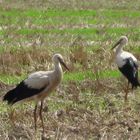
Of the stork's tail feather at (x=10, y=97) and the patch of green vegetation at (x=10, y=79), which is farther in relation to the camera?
the patch of green vegetation at (x=10, y=79)

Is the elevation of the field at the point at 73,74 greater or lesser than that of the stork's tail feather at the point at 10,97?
lesser

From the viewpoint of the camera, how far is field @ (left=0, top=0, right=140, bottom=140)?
31.3 feet

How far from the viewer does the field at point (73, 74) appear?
31.3ft

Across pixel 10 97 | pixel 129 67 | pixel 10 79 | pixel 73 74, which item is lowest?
pixel 73 74

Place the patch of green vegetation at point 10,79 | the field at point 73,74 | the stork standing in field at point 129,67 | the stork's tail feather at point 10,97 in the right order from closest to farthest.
Answer: the field at point 73,74, the stork's tail feather at point 10,97, the stork standing in field at point 129,67, the patch of green vegetation at point 10,79

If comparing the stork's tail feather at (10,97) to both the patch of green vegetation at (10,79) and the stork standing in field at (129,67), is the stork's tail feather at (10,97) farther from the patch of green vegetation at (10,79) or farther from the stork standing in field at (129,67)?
the stork standing in field at (129,67)

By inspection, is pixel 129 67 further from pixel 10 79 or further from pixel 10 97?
pixel 10 97

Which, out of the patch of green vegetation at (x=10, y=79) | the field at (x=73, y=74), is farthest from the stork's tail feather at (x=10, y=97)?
the patch of green vegetation at (x=10, y=79)

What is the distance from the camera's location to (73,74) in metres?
13.6

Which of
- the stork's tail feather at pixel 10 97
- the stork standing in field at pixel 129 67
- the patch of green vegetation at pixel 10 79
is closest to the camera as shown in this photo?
the stork's tail feather at pixel 10 97

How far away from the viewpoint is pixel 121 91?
12.4m

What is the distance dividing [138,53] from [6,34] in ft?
16.9

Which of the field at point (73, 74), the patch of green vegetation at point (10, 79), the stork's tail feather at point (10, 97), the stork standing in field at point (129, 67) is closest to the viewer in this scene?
the field at point (73, 74)

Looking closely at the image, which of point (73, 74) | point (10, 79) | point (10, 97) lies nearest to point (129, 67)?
point (73, 74)
